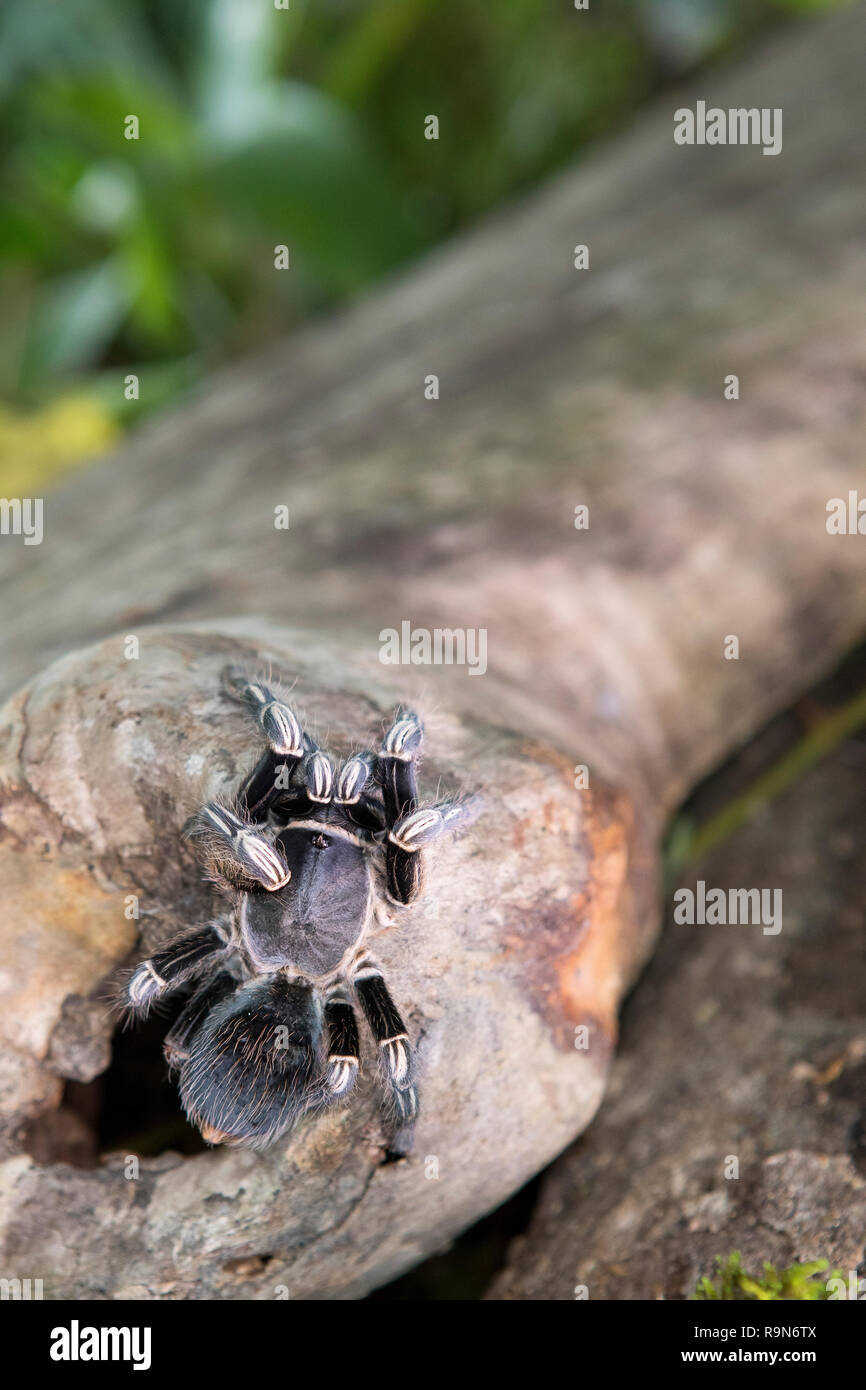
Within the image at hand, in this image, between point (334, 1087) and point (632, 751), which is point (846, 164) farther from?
point (334, 1087)

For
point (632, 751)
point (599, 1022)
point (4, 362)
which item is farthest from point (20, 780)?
point (4, 362)

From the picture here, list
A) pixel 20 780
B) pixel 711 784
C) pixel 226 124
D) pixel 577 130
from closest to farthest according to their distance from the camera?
pixel 20 780
pixel 711 784
pixel 226 124
pixel 577 130

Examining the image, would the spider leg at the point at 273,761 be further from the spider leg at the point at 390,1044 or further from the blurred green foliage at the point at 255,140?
the blurred green foliage at the point at 255,140

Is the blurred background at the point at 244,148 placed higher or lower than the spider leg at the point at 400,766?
higher

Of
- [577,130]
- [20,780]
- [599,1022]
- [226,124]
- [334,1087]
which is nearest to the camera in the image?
[334,1087]

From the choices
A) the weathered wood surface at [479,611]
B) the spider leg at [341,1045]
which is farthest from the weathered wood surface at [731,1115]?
the spider leg at [341,1045]

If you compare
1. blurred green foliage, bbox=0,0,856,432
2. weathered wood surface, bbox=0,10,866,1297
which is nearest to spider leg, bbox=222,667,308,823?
weathered wood surface, bbox=0,10,866,1297
